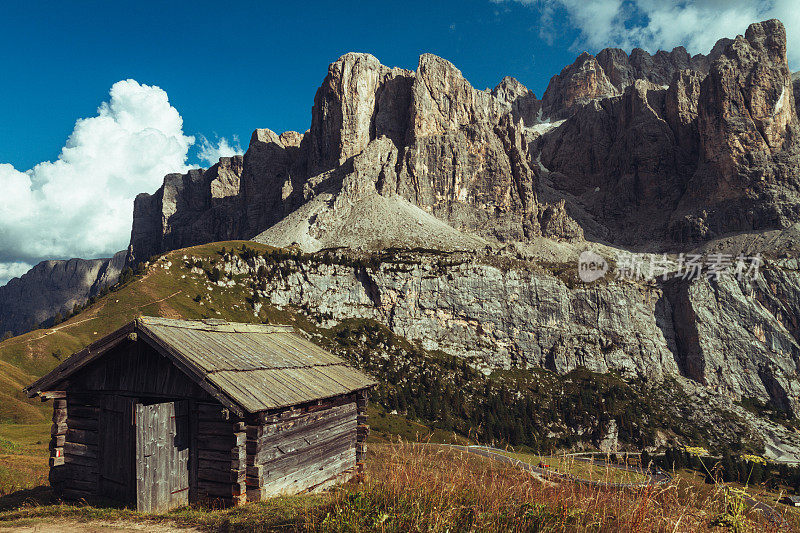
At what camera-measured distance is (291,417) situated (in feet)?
53.2

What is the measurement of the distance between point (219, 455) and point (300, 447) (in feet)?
10.2

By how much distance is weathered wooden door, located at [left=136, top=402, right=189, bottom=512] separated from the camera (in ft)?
43.5

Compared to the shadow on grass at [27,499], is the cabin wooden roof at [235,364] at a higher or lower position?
higher

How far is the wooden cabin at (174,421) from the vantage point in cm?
1391

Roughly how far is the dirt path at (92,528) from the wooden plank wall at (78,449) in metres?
3.38

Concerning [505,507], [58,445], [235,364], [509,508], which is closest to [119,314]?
[58,445]

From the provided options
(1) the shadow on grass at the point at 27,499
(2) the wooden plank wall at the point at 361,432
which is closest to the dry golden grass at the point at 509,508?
(2) the wooden plank wall at the point at 361,432

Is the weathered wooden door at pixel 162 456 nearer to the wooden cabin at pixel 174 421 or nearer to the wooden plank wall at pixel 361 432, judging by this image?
the wooden cabin at pixel 174 421

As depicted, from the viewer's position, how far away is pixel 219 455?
48.2ft

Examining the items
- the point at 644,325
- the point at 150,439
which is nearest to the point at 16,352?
the point at 150,439

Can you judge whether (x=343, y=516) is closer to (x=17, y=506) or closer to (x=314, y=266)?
(x=17, y=506)

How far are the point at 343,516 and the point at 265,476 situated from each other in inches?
388

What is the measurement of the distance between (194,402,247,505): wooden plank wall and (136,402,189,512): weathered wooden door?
1.53 feet

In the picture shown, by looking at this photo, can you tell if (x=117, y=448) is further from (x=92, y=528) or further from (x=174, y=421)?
(x=92, y=528)
